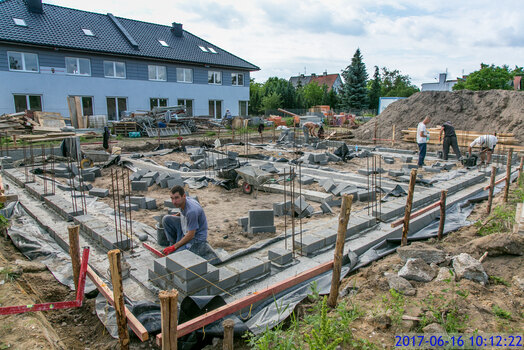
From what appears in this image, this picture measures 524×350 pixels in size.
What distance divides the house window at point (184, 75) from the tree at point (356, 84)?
20.7 metres

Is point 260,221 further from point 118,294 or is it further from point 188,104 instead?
point 188,104

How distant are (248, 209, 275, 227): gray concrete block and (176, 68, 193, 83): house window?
21234 mm

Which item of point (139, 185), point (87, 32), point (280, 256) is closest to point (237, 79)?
point (87, 32)

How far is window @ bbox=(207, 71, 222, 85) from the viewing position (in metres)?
26.3

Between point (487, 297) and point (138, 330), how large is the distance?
315cm

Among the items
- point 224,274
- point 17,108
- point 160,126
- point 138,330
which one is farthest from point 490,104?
point 17,108

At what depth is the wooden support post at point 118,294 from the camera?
271 cm

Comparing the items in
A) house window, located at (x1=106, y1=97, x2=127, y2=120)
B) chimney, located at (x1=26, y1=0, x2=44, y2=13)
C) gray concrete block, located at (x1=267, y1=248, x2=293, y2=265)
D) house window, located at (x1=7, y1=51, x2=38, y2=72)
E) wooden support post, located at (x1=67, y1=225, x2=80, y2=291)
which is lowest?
gray concrete block, located at (x1=267, y1=248, x2=293, y2=265)

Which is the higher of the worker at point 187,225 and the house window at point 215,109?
the house window at point 215,109

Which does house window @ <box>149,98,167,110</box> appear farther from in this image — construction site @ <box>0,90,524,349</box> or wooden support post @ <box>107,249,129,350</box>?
wooden support post @ <box>107,249,129,350</box>

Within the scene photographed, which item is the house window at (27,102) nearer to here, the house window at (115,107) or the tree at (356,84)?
the house window at (115,107)

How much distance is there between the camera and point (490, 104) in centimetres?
1836

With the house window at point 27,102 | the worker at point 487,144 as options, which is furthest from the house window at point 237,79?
the worker at point 487,144

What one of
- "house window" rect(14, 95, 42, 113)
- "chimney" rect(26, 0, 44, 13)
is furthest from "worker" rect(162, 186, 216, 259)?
"chimney" rect(26, 0, 44, 13)
